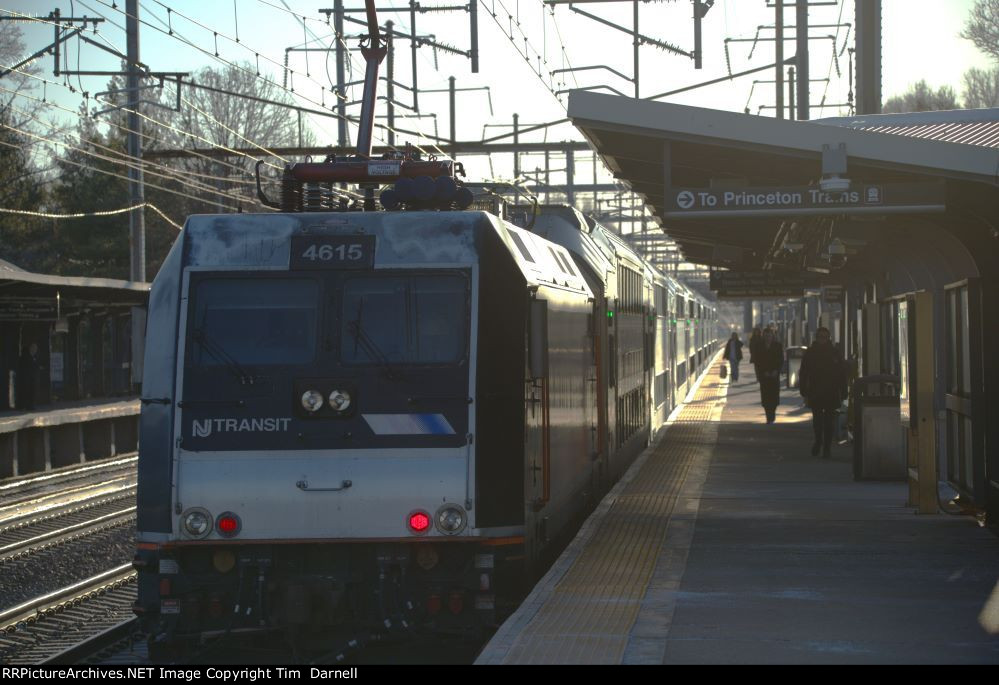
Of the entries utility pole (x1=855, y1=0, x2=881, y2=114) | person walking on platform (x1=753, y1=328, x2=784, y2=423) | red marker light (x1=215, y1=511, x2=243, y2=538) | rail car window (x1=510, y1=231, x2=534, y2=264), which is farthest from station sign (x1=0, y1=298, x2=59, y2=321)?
red marker light (x1=215, y1=511, x2=243, y2=538)

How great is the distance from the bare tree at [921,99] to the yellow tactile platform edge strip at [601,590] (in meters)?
73.9

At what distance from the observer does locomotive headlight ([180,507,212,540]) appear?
873cm

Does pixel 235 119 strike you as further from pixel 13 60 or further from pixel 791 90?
pixel 791 90

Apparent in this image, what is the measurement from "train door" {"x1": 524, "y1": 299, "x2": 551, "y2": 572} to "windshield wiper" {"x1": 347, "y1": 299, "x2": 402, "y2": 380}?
881 mm

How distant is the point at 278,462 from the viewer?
8.84m

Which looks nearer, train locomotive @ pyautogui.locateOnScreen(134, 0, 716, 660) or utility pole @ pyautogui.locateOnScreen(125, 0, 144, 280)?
train locomotive @ pyautogui.locateOnScreen(134, 0, 716, 660)

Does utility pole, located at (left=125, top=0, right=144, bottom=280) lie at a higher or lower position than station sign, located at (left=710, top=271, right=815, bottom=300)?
higher

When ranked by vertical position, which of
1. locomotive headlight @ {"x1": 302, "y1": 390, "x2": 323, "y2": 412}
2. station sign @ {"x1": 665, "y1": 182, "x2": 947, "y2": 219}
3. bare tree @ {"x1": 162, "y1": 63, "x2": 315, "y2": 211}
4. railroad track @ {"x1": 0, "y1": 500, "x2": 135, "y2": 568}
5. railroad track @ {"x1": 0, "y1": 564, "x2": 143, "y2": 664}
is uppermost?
bare tree @ {"x1": 162, "y1": 63, "x2": 315, "y2": 211}

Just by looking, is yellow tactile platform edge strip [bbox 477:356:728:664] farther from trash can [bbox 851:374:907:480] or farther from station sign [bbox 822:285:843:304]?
station sign [bbox 822:285:843:304]

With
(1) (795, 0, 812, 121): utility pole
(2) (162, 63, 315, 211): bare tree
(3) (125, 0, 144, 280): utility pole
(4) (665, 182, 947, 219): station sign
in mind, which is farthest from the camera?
(2) (162, 63, 315, 211): bare tree

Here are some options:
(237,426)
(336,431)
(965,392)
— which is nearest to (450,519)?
(336,431)

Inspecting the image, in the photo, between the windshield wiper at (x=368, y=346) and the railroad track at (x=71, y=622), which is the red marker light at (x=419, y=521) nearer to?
the windshield wiper at (x=368, y=346)

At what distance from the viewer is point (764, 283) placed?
2681 cm

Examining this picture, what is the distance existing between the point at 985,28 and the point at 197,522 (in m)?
64.8
